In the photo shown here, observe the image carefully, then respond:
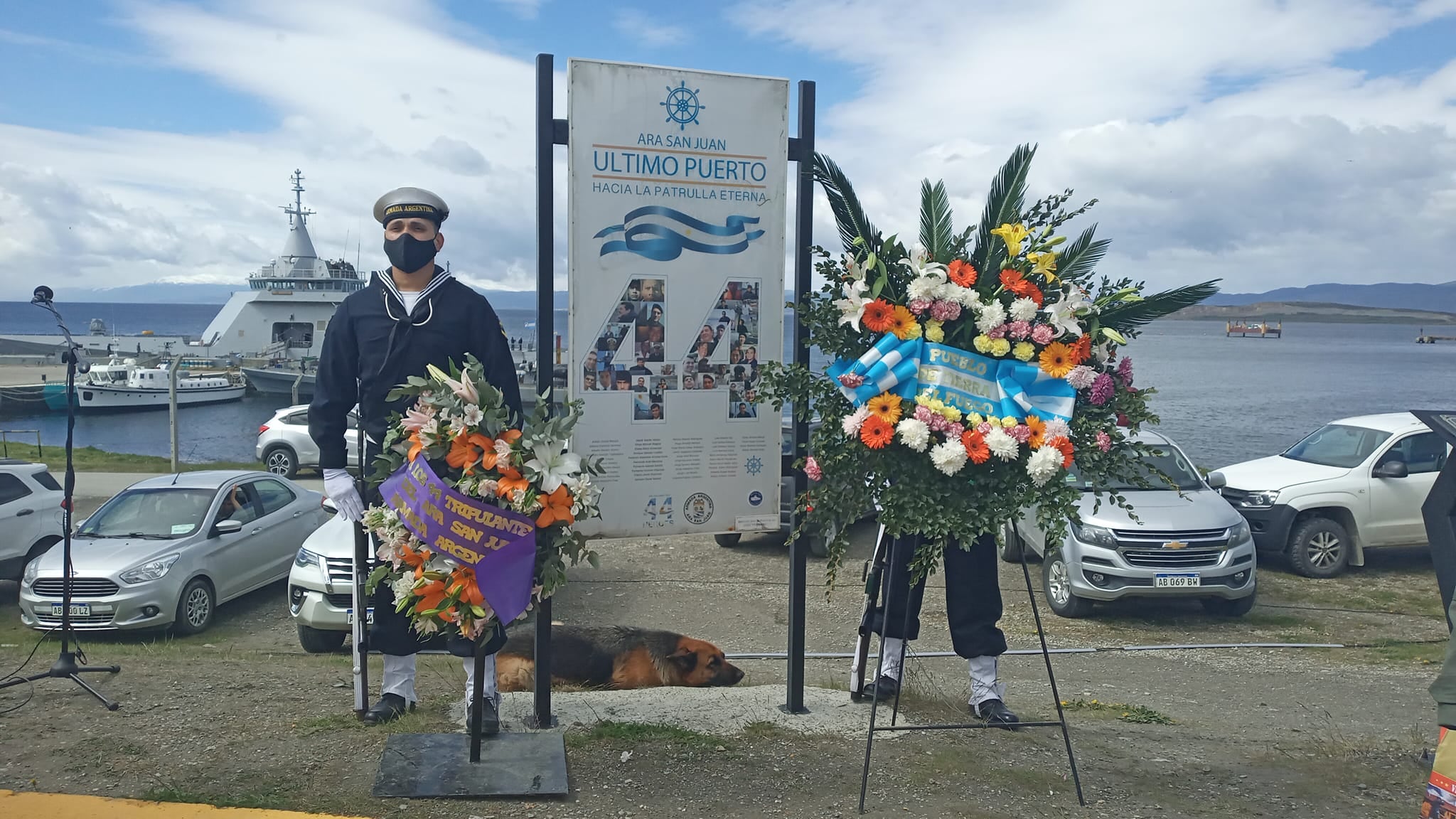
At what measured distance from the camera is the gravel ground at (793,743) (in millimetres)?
3861

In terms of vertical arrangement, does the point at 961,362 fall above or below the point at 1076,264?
below

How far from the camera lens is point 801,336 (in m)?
4.62

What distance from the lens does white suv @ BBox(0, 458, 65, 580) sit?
10242 millimetres

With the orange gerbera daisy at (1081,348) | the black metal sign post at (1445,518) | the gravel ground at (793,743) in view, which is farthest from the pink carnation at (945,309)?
the gravel ground at (793,743)

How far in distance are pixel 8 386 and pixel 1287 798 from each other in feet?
172

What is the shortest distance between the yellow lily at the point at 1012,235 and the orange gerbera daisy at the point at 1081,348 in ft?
1.47

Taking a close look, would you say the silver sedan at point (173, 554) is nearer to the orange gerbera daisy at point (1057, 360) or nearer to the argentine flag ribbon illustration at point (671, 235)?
the argentine flag ribbon illustration at point (671, 235)

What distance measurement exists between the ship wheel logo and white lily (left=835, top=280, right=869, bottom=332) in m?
1.18

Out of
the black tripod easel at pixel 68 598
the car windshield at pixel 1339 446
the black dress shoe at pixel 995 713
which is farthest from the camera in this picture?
the car windshield at pixel 1339 446

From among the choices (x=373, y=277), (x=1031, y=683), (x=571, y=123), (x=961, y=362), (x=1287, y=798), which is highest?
(x=571, y=123)

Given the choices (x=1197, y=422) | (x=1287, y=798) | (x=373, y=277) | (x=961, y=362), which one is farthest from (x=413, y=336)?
(x=1197, y=422)

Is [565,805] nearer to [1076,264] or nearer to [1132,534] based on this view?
[1076,264]

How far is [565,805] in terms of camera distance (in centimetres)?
377

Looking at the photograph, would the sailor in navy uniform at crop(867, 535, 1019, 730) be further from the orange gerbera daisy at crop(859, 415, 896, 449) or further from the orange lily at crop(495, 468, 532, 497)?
the orange lily at crop(495, 468, 532, 497)
